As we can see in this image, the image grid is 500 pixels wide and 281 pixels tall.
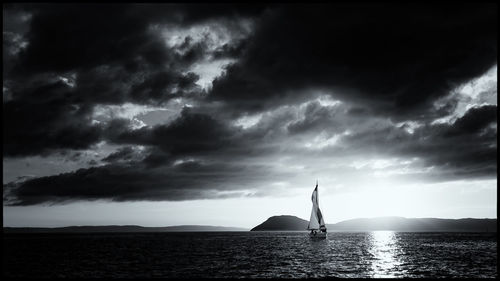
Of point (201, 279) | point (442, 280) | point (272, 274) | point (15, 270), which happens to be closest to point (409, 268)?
point (442, 280)

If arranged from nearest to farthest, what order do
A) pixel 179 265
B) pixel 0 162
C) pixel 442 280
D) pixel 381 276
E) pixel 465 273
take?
pixel 0 162 < pixel 442 280 < pixel 381 276 < pixel 465 273 < pixel 179 265

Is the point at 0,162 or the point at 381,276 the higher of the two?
the point at 0,162

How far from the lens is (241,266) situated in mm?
65938

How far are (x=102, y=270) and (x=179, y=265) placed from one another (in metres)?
11.3

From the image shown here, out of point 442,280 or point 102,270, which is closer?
point 442,280

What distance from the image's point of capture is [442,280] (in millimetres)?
49094

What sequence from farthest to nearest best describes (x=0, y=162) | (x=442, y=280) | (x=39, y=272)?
(x=39, y=272), (x=442, y=280), (x=0, y=162)

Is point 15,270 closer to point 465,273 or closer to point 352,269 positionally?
point 352,269

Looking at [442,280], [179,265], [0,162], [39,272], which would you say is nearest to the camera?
[0,162]

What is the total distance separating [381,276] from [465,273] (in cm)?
1281

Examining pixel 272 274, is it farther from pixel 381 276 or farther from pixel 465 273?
pixel 465 273

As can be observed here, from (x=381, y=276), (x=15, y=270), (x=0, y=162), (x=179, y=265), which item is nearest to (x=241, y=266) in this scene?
(x=179, y=265)

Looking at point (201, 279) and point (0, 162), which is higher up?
point (0, 162)

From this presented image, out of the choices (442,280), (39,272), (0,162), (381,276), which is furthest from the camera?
(39,272)
